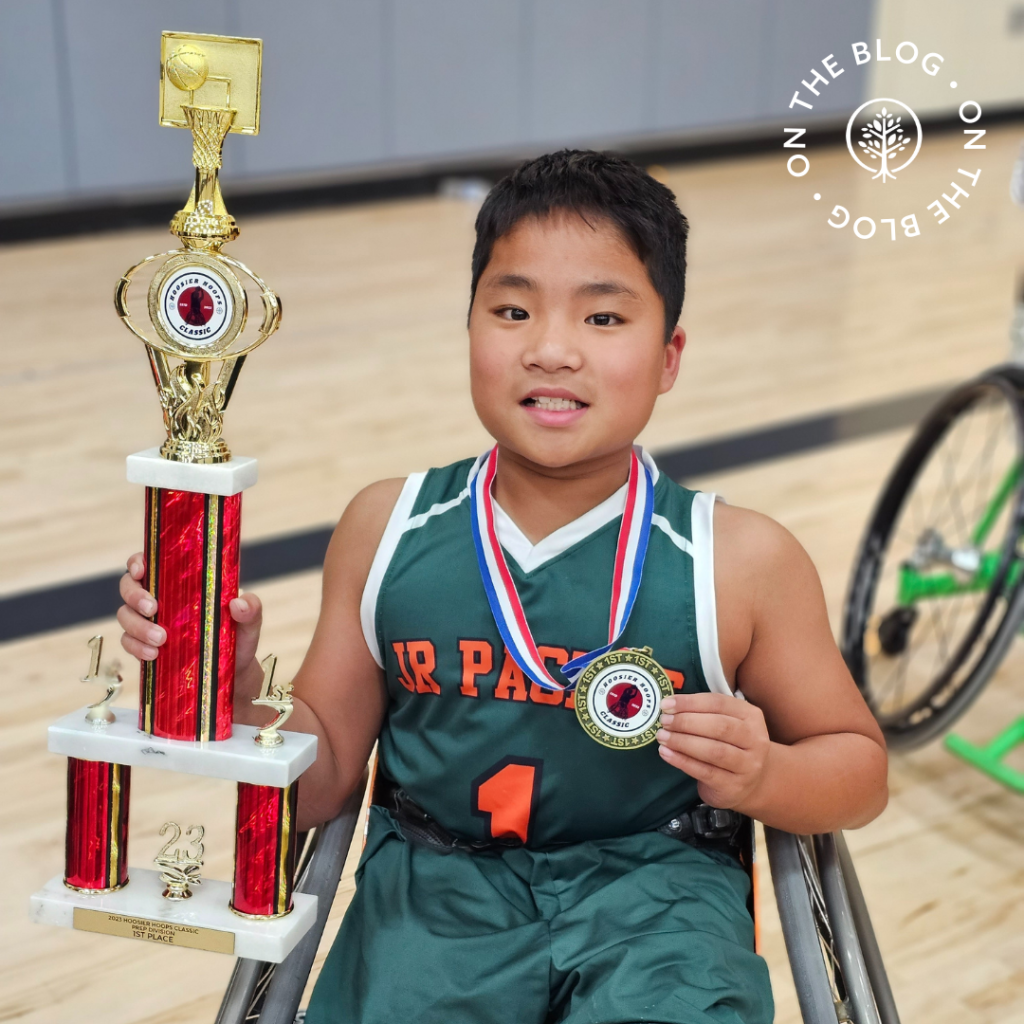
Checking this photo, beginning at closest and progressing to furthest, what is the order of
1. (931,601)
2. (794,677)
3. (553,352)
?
(553,352) → (794,677) → (931,601)

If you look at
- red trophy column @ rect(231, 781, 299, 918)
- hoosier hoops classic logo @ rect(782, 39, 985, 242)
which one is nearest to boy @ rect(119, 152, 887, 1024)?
red trophy column @ rect(231, 781, 299, 918)

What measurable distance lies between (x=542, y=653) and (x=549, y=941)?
233 millimetres

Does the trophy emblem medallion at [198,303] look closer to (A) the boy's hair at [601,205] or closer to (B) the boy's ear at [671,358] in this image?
(A) the boy's hair at [601,205]

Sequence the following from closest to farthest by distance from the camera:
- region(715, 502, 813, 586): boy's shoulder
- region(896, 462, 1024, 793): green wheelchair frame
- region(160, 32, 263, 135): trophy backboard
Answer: region(160, 32, 263, 135): trophy backboard
region(715, 502, 813, 586): boy's shoulder
region(896, 462, 1024, 793): green wheelchair frame

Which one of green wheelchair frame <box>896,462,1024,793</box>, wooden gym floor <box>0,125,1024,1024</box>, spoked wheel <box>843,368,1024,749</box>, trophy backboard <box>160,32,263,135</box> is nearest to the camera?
trophy backboard <box>160,32,263,135</box>

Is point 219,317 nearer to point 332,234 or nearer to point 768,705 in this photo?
point 768,705

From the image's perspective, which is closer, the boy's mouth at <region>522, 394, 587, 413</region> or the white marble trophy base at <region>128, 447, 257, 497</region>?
the white marble trophy base at <region>128, 447, 257, 497</region>

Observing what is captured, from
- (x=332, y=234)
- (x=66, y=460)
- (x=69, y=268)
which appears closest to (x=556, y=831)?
(x=66, y=460)

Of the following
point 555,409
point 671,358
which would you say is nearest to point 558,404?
point 555,409

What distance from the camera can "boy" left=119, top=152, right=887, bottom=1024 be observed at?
3.77 feet

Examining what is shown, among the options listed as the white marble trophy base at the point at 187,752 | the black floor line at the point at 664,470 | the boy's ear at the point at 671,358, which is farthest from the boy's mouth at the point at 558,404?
the black floor line at the point at 664,470

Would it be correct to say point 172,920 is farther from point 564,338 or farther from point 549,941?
point 564,338

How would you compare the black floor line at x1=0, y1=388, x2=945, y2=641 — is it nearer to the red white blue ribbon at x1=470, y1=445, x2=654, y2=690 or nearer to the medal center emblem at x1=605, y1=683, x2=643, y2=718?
the red white blue ribbon at x1=470, y1=445, x2=654, y2=690

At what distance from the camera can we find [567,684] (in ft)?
3.96
